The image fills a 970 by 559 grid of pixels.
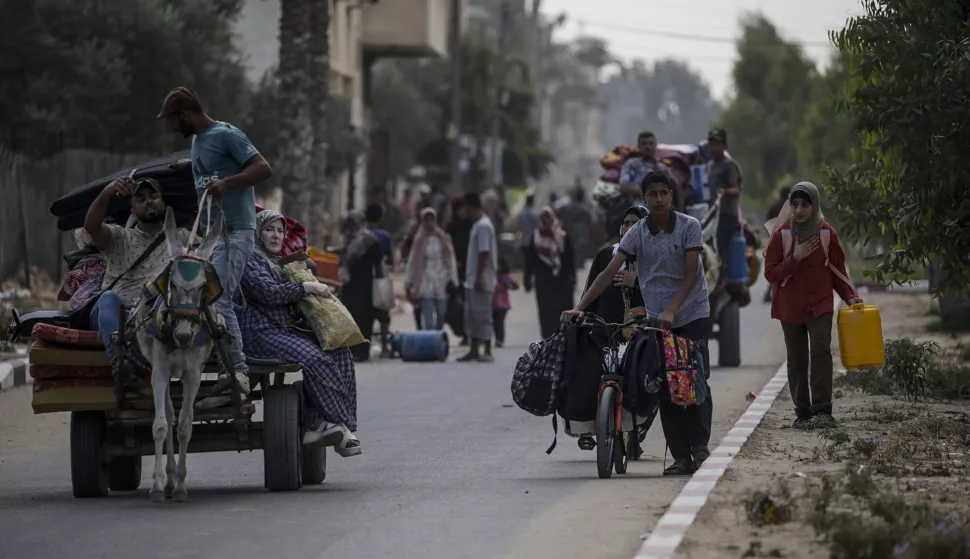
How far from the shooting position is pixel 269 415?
36.3 ft

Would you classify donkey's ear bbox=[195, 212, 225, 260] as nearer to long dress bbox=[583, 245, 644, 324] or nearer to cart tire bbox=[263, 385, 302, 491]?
cart tire bbox=[263, 385, 302, 491]

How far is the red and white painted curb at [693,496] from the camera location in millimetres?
8445

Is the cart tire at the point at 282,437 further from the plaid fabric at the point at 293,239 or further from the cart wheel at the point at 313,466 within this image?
the plaid fabric at the point at 293,239

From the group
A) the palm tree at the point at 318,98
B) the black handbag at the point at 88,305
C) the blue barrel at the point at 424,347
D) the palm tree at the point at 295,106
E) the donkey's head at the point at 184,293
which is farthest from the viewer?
the palm tree at the point at 318,98

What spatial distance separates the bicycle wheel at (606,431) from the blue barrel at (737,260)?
31.4 feet

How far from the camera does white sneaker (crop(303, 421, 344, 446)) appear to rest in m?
11.3

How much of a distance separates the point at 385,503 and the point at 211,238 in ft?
5.66

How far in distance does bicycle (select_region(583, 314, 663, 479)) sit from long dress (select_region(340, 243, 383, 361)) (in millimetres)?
11344

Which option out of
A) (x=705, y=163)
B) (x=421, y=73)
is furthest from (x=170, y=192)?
(x=421, y=73)

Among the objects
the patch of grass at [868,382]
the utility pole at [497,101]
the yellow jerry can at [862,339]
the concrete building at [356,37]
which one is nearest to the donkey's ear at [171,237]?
the yellow jerry can at [862,339]

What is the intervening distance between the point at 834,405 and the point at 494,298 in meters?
9.11

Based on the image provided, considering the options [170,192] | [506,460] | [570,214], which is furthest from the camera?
[570,214]

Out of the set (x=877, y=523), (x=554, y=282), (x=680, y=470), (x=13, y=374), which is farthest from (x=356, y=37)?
(x=877, y=523)

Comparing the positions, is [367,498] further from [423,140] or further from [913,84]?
[423,140]
